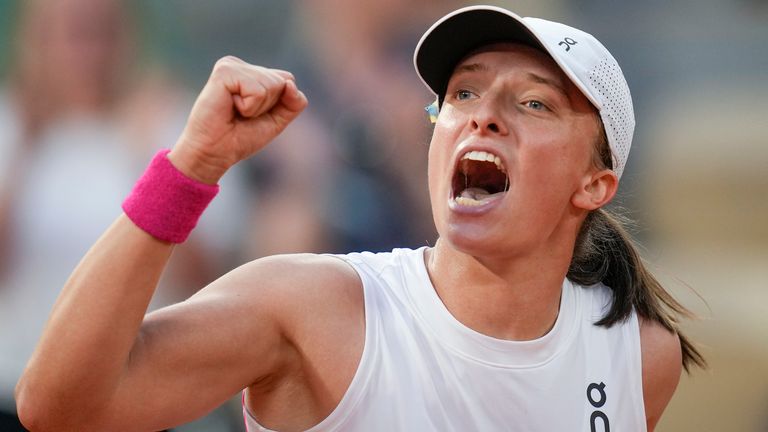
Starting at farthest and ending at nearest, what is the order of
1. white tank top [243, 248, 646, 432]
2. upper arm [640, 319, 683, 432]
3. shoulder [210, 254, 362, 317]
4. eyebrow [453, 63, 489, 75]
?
upper arm [640, 319, 683, 432]
eyebrow [453, 63, 489, 75]
white tank top [243, 248, 646, 432]
shoulder [210, 254, 362, 317]

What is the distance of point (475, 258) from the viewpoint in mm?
2564

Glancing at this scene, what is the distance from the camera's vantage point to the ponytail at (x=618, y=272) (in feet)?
9.64

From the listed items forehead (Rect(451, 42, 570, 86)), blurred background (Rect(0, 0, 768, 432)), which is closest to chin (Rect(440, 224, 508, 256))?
forehead (Rect(451, 42, 570, 86))

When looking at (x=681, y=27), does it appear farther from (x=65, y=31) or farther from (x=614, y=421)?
(x=65, y=31)

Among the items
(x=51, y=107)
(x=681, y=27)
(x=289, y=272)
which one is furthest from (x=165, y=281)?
(x=681, y=27)

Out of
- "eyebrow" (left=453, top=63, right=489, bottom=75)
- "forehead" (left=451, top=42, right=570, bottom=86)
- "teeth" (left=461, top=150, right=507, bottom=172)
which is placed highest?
→ "forehead" (left=451, top=42, right=570, bottom=86)

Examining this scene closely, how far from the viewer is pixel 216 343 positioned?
214 cm

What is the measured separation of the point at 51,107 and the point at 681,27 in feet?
8.38

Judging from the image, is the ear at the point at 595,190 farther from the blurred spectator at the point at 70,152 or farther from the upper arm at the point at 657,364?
the blurred spectator at the point at 70,152

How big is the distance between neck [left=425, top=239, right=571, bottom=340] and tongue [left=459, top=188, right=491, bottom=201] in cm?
13

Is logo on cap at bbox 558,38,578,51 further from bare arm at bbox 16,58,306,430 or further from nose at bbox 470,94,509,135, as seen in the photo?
bare arm at bbox 16,58,306,430

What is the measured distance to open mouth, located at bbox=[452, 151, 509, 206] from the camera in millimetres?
2494

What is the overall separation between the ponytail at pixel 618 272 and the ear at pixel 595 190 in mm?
207

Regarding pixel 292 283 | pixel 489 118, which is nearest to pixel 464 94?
pixel 489 118
